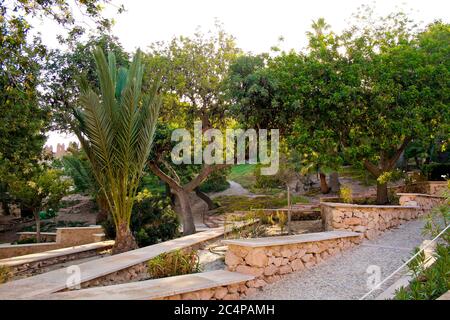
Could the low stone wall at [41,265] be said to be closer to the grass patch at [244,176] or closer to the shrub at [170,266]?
the shrub at [170,266]

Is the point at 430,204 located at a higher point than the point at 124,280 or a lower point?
higher

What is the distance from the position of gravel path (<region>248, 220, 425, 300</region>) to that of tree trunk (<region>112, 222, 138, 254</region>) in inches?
193

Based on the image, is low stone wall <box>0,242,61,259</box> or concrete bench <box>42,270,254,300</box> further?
low stone wall <box>0,242,61,259</box>

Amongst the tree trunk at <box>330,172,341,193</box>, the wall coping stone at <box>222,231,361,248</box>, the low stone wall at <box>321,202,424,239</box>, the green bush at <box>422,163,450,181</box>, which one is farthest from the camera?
the tree trunk at <box>330,172,341,193</box>

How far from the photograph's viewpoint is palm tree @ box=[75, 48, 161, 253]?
383 inches

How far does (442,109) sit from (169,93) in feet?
33.4

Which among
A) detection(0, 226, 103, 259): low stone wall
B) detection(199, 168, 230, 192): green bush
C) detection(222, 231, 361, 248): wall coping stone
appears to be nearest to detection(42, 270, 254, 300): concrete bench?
detection(222, 231, 361, 248): wall coping stone

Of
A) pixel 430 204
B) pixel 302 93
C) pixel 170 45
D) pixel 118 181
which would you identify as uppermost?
pixel 170 45

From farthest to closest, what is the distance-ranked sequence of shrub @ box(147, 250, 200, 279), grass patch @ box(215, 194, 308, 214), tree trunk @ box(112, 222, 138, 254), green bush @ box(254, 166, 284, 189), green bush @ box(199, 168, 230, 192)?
green bush @ box(199, 168, 230, 192) < green bush @ box(254, 166, 284, 189) < grass patch @ box(215, 194, 308, 214) < tree trunk @ box(112, 222, 138, 254) < shrub @ box(147, 250, 200, 279)

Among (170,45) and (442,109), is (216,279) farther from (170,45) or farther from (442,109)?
(170,45)

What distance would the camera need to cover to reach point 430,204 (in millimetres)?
14094

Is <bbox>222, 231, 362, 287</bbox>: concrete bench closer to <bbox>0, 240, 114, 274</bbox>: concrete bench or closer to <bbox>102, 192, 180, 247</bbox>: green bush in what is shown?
<bbox>102, 192, 180, 247</bbox>: green bush
